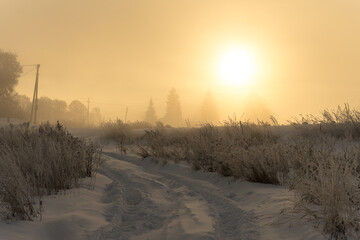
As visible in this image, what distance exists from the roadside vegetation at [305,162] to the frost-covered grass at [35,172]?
2.81 metres

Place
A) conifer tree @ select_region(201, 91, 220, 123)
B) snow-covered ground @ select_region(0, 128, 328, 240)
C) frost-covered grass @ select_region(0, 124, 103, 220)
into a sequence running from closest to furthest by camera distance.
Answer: snow-covered ground @ select_region(0, 128, 328, 240) → frost-covered grass @ select_region(0, 124, 103, 220) → conifer tree @ select_region(201, 91, 220, 123)

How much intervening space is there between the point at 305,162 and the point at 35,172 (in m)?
4.18

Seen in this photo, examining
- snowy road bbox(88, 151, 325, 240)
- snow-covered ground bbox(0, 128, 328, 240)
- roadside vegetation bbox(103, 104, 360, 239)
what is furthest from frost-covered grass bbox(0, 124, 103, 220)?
roadside vegetation bbox(103, 104, 360, 239)

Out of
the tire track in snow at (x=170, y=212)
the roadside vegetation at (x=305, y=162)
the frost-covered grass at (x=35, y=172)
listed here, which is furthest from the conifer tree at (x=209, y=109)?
the tire track in snow at (x=170, y=212)

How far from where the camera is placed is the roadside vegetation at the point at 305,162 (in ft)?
9.77

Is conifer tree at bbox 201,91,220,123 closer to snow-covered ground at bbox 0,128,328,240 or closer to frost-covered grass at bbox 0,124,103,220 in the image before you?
frost-covered grass at bbox 0,124,103,220

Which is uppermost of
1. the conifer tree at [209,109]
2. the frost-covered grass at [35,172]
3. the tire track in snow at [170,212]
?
the conifer tree at [209,109]

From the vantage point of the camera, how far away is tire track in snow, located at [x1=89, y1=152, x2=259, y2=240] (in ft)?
11.6

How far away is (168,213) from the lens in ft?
14.2

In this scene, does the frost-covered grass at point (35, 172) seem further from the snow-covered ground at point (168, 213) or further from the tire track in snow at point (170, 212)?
the tire track in snow at point (170, 212)

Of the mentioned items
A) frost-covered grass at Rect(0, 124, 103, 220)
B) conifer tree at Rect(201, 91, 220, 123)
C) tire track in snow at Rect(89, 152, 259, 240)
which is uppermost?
conifer tree at Rect(201, 91, 220, 123)

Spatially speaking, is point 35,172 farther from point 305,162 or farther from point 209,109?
point 209,109

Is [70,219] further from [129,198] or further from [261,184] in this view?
[261,184]

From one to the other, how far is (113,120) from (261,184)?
12661 millimetres
